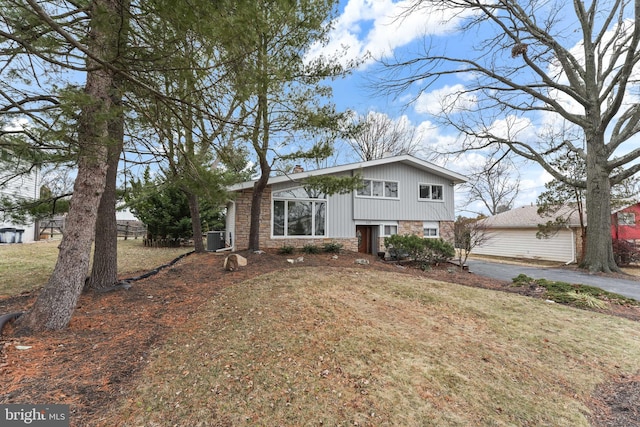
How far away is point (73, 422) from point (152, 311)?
97.3 inches

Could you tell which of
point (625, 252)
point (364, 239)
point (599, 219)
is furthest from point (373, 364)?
point (625, 252)

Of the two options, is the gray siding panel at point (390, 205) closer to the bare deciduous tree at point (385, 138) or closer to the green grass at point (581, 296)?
the green grass at point (581, 296)

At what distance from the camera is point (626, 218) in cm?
1555

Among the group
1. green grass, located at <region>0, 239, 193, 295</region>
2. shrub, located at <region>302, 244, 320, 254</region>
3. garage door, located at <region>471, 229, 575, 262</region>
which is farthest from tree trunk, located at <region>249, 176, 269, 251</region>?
garage door, located at <region>471, 229, 575, 262</region>

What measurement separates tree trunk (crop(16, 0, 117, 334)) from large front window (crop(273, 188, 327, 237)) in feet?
24.8

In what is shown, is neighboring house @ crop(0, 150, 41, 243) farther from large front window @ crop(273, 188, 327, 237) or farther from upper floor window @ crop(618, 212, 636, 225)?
upper floor window @ crop(618, 212, 636, 225)

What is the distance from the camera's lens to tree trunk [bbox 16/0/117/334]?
3232 millimetres

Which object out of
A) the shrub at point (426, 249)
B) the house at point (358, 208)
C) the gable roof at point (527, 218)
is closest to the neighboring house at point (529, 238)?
the gable roof at point (527, 218)

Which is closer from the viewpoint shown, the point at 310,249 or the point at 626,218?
the point at 310,249

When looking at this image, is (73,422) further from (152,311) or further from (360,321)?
(360,321)

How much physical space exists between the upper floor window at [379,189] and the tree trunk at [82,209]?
32.6ft

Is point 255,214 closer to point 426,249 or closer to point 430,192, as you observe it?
point 426,249

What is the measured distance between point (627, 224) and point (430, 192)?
11.3 meters

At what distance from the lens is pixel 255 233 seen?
10.1 meters
